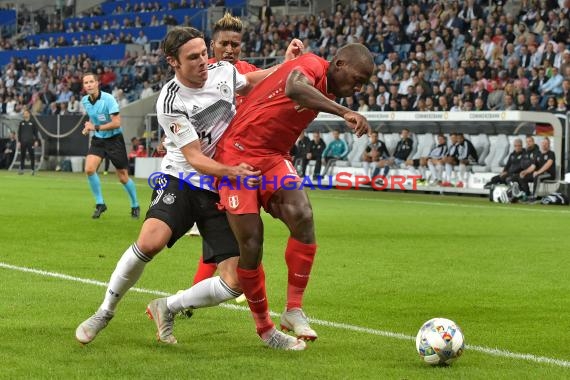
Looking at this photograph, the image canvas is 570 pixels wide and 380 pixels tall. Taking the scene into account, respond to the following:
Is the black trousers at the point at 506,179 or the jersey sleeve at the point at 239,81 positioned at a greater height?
the jersey sleeve at the point at 239,81

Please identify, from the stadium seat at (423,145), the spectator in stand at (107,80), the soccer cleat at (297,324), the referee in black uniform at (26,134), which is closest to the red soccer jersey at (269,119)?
the soccer cleat at (297,324)

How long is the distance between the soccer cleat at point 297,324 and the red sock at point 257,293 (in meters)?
0.16

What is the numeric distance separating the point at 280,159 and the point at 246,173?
0.58 metres

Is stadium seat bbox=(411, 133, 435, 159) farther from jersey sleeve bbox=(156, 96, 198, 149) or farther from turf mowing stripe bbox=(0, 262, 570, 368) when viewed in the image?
jersey sleeve bbox=(156, 96, 198, 149)

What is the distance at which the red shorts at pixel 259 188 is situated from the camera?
661cm

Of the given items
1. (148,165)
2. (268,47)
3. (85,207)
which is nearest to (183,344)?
(85,207)

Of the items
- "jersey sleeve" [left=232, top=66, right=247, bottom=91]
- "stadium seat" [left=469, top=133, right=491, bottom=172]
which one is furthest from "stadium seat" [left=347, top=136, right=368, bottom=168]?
"jersey sleeve" [left=232, top=66, right=247, bottom=91]

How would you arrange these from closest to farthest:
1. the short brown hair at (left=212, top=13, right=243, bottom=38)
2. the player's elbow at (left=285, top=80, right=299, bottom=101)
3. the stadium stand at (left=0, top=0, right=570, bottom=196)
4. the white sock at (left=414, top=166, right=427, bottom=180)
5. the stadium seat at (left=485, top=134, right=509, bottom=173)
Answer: the player's elbow at (left=285, top=80, right=299, bottom=101) < the short brown hair at (left=212, top=13, right=243, bottom=38) < the stadium seat at (left=485, top=134, right=509, bottom=173) < the stadium stand at (left=0, top=0, right=570, bottom=196) < the white sock at (left=414, top=166, right=427, bottom=180)

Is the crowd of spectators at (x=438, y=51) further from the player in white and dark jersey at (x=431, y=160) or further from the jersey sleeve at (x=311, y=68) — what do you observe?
the jersey sleeve at (x=311, y=68)

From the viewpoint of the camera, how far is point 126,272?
6660 millimetres

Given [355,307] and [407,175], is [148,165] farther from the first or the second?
[355,307]

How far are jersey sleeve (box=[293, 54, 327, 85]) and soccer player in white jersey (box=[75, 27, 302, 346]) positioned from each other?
1.88 feet

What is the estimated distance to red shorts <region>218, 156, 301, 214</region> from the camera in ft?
21.7

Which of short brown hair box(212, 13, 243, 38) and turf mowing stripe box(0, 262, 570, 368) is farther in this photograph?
short brown hair box(212, 13, 243, 38)
